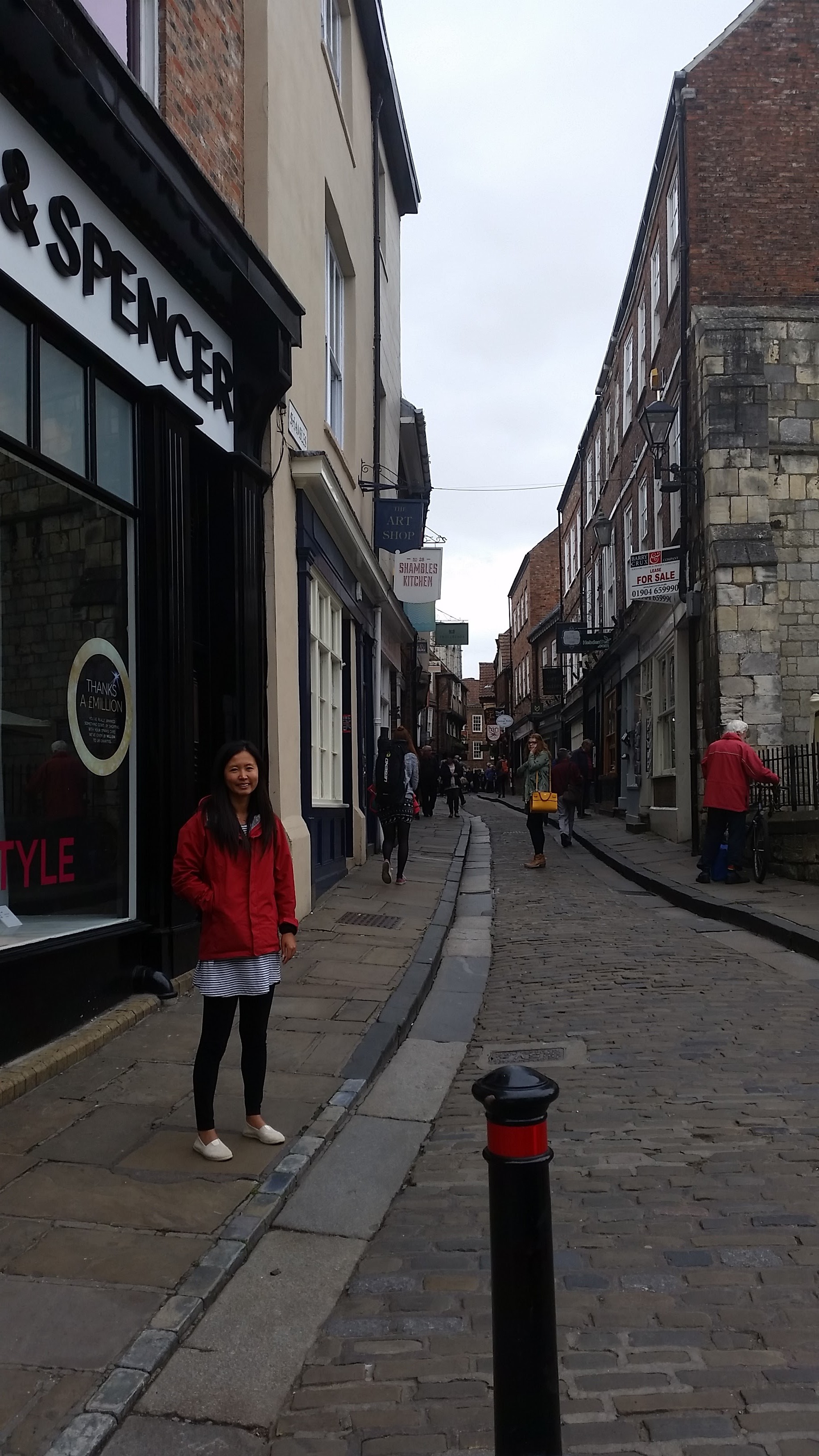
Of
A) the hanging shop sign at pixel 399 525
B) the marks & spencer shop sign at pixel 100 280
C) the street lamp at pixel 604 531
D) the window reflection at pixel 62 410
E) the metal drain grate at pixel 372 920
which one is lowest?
the metal drain grate at pixel 372 920

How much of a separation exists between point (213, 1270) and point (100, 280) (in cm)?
494

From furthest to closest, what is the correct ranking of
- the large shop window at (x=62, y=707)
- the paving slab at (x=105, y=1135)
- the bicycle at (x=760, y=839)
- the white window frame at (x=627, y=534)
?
the white window frame at (x=627, y=534)
the bicycle at (x=760, y=839)
the large shop window at (x=62, y=707)
the paving slab at (x=105, y=1135)

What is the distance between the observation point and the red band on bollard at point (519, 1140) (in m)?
2.22

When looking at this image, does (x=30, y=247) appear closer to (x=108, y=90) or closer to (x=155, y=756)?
(x=108, y=90)

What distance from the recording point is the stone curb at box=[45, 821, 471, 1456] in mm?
2611

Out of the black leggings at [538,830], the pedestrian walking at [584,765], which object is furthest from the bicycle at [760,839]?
the pedestrian walking at [584,765]

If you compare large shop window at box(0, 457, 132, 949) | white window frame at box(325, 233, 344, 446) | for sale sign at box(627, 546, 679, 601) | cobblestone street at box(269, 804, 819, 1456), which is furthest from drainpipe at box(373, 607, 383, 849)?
large shop window at box(0, 457, 132, 949)

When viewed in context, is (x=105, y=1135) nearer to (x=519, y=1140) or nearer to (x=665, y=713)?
(x=519, y=1140)

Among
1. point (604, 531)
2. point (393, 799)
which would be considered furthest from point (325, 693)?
point (604, 531)

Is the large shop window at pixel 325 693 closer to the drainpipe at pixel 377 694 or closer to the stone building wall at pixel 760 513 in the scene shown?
the drainpipe at pixel 377 694

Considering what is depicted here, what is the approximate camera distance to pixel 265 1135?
14.7ft

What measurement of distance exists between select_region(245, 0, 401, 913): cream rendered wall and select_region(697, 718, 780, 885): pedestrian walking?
4.12 meters

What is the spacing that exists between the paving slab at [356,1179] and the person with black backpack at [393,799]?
7.20m

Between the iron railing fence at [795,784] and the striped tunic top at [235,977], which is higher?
the iron railing fence at [795,784]
